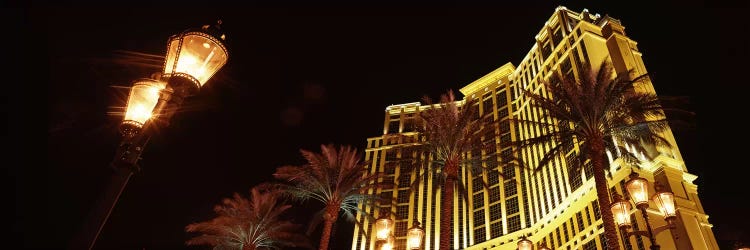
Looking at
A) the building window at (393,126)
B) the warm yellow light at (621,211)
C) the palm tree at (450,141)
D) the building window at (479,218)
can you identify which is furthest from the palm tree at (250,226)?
the building window at (393,126)

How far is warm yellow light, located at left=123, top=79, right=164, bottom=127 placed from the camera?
21.9ft

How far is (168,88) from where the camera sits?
20.5 feet

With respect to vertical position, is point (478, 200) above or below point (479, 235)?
above

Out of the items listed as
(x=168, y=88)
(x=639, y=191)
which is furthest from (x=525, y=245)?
(x=168, y=88)

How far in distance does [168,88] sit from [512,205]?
59229mm

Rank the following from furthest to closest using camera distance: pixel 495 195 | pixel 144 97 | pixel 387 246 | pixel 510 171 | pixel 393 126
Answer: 1. pixel 393 126
2. pixel 510 171
3. pixel 495 195
4. pixel 387 246
5. pixel 144 97

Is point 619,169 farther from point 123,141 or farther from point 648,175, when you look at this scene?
point 123,141

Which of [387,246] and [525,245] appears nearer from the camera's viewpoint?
[525,245]

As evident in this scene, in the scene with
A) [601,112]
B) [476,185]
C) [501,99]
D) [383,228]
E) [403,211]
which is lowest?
[383,228]

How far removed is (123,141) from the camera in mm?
5992

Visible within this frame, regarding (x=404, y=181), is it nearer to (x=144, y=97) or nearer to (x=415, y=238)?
(x=415, y=238)

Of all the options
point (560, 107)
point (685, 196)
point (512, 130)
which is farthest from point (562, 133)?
point (512, 130)

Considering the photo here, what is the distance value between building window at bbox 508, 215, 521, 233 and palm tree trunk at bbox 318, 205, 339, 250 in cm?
3420

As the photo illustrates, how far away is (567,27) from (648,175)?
2482 cm
